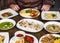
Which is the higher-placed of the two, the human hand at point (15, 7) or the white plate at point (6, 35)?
the human hand at point (15, 7)

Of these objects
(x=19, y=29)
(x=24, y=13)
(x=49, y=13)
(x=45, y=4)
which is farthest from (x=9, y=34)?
(x=45, y=4)

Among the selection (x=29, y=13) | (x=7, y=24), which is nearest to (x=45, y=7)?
(x=29, y=13)

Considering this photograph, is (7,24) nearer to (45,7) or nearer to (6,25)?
(6,25)

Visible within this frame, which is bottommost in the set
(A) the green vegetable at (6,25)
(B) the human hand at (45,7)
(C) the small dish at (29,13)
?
(A) the green vegetable at (6,25)

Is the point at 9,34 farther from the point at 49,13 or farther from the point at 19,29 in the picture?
the point at 49,13

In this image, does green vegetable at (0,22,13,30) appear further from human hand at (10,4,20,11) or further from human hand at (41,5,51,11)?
human hand at (41,5,51,11)

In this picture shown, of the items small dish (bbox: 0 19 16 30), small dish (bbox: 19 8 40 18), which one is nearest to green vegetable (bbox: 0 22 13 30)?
small dish (bbox: 0 19 16 30)

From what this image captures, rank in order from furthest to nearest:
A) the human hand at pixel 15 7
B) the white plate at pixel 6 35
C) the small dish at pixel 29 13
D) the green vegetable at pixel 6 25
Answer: the human hand at pixel 15 7 < the small dish at pixel 29 13 < the green vegetable at pixel 6 25 < the white plate at pixel 6 35

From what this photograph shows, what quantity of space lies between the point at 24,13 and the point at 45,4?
375 millimetres

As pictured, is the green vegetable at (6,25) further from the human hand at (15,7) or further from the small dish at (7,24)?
the human hand at (15,7)

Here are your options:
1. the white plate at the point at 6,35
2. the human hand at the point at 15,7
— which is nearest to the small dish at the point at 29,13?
the human hand at the point at 15,7

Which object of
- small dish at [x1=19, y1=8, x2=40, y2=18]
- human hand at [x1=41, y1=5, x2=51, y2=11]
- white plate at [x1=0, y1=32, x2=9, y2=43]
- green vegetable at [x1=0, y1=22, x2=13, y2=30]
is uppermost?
human hand at [x1=41, y1=5, x2=51, y2=11]

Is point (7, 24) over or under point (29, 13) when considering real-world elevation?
under

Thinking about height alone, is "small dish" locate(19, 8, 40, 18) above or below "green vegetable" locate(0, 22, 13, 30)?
above
